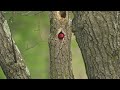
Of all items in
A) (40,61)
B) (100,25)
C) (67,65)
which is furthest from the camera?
(40,61)

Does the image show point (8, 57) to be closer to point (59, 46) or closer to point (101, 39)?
point (59, 46)

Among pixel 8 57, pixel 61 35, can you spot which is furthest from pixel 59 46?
pixel 8 57

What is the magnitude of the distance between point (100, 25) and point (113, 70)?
1.12 feet

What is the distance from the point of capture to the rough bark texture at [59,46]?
2441mm

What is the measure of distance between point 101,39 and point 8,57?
925 mm

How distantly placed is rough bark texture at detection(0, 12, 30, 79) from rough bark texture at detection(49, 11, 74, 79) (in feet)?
1.03

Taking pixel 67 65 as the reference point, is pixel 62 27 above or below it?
above

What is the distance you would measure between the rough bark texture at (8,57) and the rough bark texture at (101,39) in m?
0.72

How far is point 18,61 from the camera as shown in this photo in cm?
269

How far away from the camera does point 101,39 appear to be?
2.10 meters

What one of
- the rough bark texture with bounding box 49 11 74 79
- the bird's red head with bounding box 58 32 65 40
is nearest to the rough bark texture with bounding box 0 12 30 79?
the rough bark texture with bounding box 49 11 74 79
